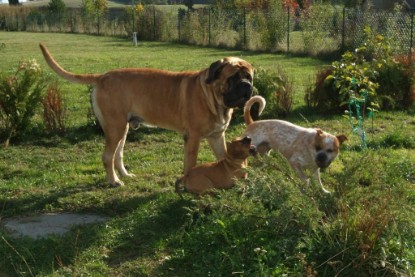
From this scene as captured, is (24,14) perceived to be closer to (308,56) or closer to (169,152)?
(308,56)

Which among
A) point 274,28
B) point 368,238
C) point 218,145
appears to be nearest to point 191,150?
point 218,145

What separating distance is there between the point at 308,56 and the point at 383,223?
67.5 ft

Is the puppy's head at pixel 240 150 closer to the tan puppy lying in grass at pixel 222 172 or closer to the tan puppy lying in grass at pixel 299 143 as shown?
the tan puppy lying in grass at pixel 222 172

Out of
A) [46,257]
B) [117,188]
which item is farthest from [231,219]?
[117,188]

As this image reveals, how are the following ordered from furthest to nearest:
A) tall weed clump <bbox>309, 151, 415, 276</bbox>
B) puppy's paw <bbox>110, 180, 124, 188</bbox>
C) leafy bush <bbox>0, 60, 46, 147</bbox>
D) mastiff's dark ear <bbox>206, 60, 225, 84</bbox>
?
1. leafy bush <bbox>0, 60, 46, 147</bbox>
2. puppy's paw <bbox>110, 180, 124, 188</bbox>
3. mastiff's dark ear <bbox>206, 60, 225, 84</bbox>
4. tall weed clump <bbox>309, 151, 415, 276</bbox>

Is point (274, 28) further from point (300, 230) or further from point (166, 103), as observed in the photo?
point (300, 230)

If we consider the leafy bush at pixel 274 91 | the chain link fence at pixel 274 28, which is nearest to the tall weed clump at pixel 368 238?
the leafy bush at pixel 274 91

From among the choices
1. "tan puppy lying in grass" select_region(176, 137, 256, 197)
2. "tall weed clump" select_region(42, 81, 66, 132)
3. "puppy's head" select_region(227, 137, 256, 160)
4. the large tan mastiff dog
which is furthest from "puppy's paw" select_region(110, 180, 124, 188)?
"tall weed clump" select_region(42, 81, 66, 132)

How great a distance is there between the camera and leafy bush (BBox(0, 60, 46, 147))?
9.30m

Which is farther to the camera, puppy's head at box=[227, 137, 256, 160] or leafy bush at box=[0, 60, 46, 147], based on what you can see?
leafy bush at box=[0, 60, 46, 147]

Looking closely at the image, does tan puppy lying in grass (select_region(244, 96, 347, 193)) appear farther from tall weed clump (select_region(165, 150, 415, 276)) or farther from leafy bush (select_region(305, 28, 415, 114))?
leafy bush (select_region(305, 28, 415, 114))

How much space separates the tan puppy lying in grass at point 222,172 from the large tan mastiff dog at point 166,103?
1.82 ft

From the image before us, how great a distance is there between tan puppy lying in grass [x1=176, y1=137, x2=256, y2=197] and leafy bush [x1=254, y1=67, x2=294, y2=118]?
15.0 feet

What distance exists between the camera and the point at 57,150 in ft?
30.0
